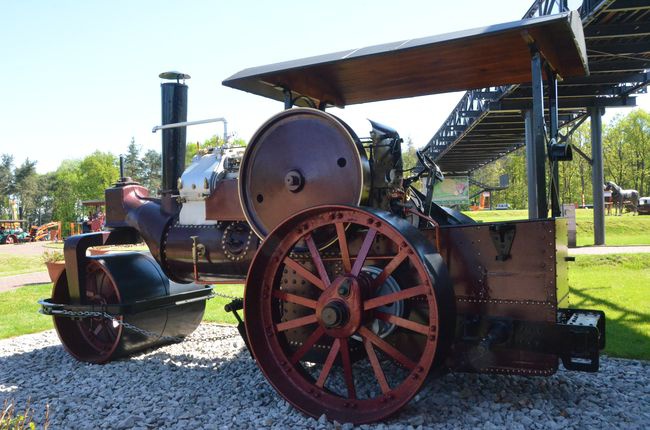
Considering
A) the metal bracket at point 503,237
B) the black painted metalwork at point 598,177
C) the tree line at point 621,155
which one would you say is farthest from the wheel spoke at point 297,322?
the tree line at point 621,155

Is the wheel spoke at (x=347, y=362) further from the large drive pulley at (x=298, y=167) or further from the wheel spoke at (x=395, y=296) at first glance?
the large drive pulley at (x=298, y=167)

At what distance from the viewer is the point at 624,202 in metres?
35.6

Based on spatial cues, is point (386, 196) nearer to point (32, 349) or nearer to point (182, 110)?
point (182, 110)

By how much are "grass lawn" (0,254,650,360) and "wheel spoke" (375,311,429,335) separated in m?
2.76

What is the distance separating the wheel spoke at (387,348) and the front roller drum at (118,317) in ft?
8.50

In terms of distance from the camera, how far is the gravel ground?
328 centimetres

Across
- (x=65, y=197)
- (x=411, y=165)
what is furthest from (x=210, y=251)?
(x=65, y=197)

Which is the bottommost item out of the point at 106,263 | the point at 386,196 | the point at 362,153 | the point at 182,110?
the point at 106,263

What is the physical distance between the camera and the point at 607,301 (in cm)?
692

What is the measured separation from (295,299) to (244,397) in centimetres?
95

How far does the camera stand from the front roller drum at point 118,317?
Answer: 4.96 metres

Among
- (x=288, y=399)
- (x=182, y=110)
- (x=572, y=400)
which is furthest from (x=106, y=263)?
(x=572, y=400)

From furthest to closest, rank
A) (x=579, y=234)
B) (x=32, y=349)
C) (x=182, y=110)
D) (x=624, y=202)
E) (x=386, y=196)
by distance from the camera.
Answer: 1. (x=624, y=202)
2. (x=579, y=234)
3. (x=32, y=349)
4. (x=182, y=110)
5. (x=386, y=196)

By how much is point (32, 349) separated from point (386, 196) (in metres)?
4.31
